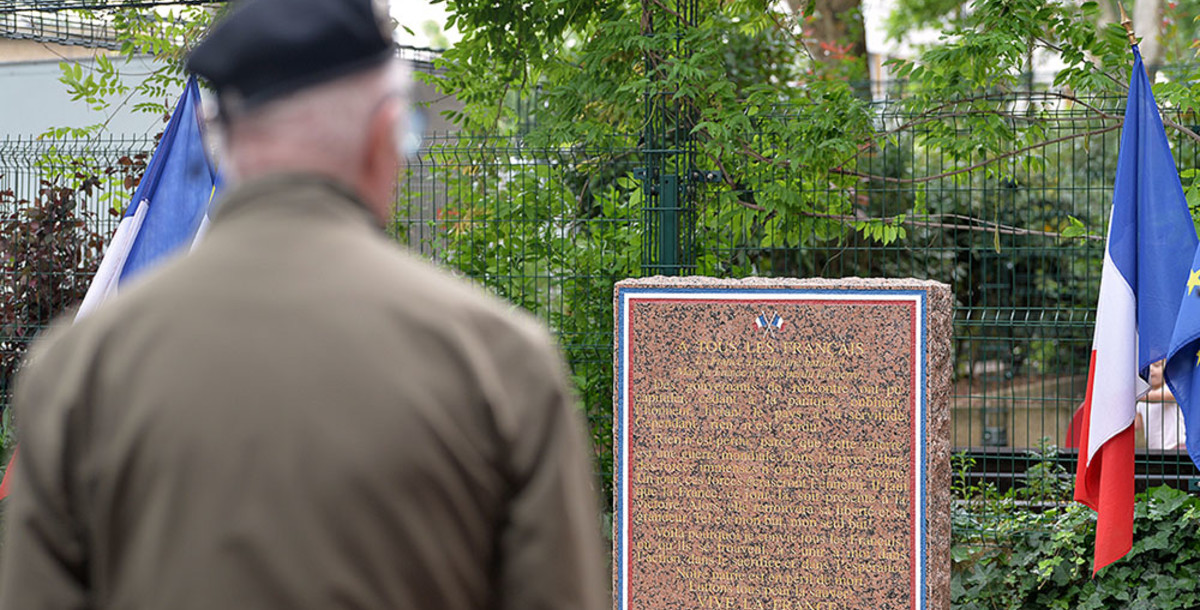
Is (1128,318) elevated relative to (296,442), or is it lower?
lower

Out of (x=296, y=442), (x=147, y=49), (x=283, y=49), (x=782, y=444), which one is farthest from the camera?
(x=147, y=49)

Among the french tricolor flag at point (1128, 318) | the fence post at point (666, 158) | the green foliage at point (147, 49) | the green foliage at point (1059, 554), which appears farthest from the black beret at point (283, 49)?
the green foliage at point (147, 49)

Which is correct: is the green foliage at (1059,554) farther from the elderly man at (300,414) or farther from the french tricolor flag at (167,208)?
the elderly man at (300,414)

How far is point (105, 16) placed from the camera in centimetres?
866

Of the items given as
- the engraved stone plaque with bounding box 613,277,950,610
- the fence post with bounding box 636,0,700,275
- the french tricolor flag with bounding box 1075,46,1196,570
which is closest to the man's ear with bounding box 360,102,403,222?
the engraved stone plaque with bounding box 613,277,950,610

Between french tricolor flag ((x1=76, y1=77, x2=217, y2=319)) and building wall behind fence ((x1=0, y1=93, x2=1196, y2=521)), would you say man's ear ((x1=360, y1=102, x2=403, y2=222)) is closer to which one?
french tricolor flag ((x1=76, y1=77, x2=217, y2=319))

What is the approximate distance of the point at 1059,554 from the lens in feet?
20.2

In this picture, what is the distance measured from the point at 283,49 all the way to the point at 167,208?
15.5ft

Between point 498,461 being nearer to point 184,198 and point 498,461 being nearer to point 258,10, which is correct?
point 258,10

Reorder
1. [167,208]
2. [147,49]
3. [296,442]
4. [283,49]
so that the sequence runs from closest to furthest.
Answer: [296,442]
[283,49]
[167,208]
[147,49]

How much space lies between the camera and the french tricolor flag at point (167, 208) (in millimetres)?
5789

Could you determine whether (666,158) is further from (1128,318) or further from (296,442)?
(296,442)

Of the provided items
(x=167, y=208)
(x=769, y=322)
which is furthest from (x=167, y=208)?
(x=769, y=322)

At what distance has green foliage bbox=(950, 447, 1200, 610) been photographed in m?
5.96
